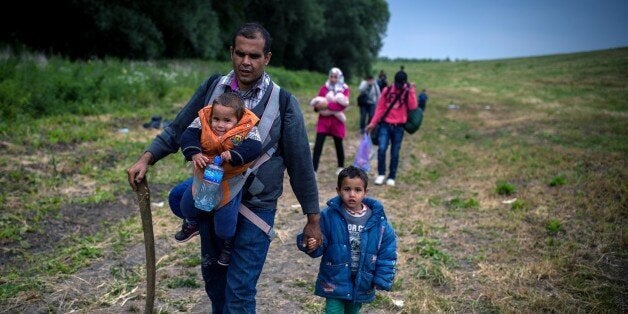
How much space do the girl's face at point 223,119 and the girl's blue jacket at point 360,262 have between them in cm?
111

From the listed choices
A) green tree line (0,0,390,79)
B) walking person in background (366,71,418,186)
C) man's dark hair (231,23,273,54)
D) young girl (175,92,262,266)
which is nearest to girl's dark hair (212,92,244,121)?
young girl (175,92,262,266)

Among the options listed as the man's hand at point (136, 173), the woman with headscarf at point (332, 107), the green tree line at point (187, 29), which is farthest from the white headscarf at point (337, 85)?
the green tree line at point (187, 29)

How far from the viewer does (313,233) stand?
322cm

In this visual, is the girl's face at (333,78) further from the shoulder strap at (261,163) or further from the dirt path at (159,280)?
the shoulder strap at (261,163)

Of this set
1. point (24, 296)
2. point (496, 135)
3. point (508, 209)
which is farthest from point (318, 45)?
point (24, 296)

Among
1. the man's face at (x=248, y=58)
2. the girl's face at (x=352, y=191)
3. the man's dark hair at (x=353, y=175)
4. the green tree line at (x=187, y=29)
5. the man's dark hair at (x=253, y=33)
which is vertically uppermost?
the green tree line at (x=187, y=29)

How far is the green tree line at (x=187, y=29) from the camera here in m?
22.8

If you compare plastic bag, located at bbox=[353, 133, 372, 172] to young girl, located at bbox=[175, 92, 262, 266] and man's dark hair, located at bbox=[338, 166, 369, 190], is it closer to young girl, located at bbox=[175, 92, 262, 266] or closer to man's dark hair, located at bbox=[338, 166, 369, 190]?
man's dark hair, located at bbox=[338, 166, 369, 190]

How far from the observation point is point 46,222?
622 cm

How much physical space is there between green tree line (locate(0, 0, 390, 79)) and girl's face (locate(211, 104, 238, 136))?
50.3 ft

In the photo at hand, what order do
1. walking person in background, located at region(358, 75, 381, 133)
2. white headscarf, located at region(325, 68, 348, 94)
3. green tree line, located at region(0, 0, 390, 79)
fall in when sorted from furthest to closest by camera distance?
green tree line, located at region(0, 0, 390, 79) < walking person in background, located at region(358, 75, 381, 133) < white headscarf, located at region(325, 68, 348, 94)

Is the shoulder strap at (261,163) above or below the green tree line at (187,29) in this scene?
below

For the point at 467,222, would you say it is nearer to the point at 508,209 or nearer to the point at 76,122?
the point at 508,209

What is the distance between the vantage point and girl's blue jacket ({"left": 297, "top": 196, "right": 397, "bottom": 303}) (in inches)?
134
